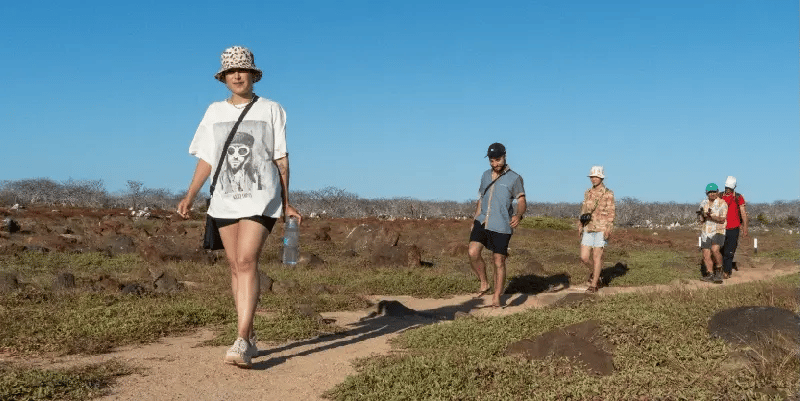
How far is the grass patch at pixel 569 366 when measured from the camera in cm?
490

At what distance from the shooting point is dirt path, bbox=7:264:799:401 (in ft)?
16.9

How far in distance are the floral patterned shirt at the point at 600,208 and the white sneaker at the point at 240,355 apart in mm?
7311

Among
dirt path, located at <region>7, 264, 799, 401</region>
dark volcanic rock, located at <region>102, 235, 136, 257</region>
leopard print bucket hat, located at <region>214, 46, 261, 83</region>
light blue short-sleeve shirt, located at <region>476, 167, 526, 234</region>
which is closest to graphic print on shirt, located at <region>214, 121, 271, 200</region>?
leopard print bucket hat, located at <region>214, 46, 261, 83</region>

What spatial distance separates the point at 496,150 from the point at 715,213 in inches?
254

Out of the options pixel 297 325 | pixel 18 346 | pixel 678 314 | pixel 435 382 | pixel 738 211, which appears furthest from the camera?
pixel 738 211

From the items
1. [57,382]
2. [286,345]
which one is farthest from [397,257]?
[57,382]

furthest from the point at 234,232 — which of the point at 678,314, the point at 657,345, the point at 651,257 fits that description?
the point at 651,257

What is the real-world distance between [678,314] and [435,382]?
3136mm

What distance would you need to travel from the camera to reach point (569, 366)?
5.55m

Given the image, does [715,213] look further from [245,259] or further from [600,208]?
[245,259]

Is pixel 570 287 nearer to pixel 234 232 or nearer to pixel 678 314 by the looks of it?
pixel 678 314

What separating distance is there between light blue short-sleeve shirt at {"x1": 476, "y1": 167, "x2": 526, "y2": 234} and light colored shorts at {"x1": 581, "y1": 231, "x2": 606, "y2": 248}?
110 inches

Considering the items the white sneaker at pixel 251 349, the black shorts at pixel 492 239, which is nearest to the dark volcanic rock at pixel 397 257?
the black shorts at pixel 492 239

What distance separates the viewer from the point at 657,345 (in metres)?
6.04
